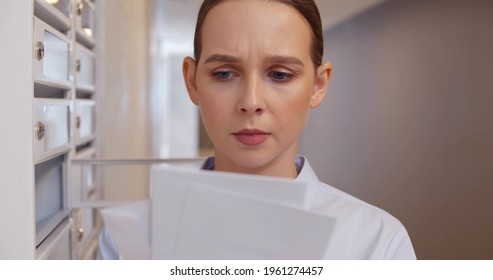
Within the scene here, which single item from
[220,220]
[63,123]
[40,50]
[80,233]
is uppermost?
[40,50]

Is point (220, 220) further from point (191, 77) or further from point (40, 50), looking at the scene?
point (40, 50)

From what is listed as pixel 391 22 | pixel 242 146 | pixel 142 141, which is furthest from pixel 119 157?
pixel 391 22

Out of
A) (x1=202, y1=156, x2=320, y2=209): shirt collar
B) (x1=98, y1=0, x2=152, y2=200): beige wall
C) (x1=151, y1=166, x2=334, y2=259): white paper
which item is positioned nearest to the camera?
(x1=151, y1=166, x2=334, y2=259): white paper

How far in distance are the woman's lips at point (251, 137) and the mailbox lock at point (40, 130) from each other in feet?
0.97

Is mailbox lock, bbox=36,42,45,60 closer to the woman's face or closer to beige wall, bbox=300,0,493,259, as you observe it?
the woman's face

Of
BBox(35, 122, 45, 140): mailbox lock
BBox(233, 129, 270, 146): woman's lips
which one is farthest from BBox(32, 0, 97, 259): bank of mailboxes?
BBox(233, 129, 270, 146): woman's lips

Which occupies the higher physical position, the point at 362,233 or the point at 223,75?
the point at 223,75

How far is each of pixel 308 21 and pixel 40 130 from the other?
413 millimetres

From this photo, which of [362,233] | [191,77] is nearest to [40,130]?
[191,77]

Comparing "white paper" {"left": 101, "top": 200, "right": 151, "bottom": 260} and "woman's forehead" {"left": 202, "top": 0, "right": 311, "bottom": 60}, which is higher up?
"woman's forehead" {"left": 202, "top": 0, "right": 311, "bottom": 60}

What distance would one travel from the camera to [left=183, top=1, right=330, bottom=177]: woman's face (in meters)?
0.62

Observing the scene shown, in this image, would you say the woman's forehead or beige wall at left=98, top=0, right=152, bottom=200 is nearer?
the woman's forehead

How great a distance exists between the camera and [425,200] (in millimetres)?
787

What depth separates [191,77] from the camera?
70 cm
